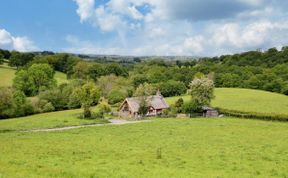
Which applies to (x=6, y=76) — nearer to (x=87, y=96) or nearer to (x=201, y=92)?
(x=87, y=96)

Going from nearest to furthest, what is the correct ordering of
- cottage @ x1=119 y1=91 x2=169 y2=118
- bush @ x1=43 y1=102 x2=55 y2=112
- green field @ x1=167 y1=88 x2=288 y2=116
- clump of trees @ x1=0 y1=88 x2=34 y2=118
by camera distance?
green field @ x1=167 y1=88 x2=288 y2=116 < clump of trees @ x1=0 y1=88 x2=34 y2=118 < cottage @ x1=119 y1=91 x2=169 y2=118 < bush @ x1=43 y1=102 x2=55 y2=112

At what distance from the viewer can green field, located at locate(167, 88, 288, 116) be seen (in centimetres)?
7382

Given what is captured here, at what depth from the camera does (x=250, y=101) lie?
89500mm

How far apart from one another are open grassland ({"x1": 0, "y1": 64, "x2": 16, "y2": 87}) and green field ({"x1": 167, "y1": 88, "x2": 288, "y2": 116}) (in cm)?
5570

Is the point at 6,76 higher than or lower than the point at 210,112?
higher

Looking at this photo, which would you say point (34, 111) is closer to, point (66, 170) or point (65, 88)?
point (65, 88)

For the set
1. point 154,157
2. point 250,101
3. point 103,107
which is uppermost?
point 250,101

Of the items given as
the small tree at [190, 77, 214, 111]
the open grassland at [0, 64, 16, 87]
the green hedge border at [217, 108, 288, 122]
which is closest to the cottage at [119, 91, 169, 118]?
the small tree at [190, 77, 214, 111]

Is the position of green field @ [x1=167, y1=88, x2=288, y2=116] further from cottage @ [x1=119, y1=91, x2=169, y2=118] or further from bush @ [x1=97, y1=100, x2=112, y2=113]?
bush @ [x1=97, y1=100, x2=112, y2=113]

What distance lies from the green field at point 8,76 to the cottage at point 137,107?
4921 centimetres

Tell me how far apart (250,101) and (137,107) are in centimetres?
3307

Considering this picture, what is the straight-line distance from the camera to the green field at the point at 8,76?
110713mm

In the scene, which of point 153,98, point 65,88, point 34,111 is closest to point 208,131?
point 153,98

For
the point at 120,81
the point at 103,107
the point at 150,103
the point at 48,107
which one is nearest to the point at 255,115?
the point at 150,103
